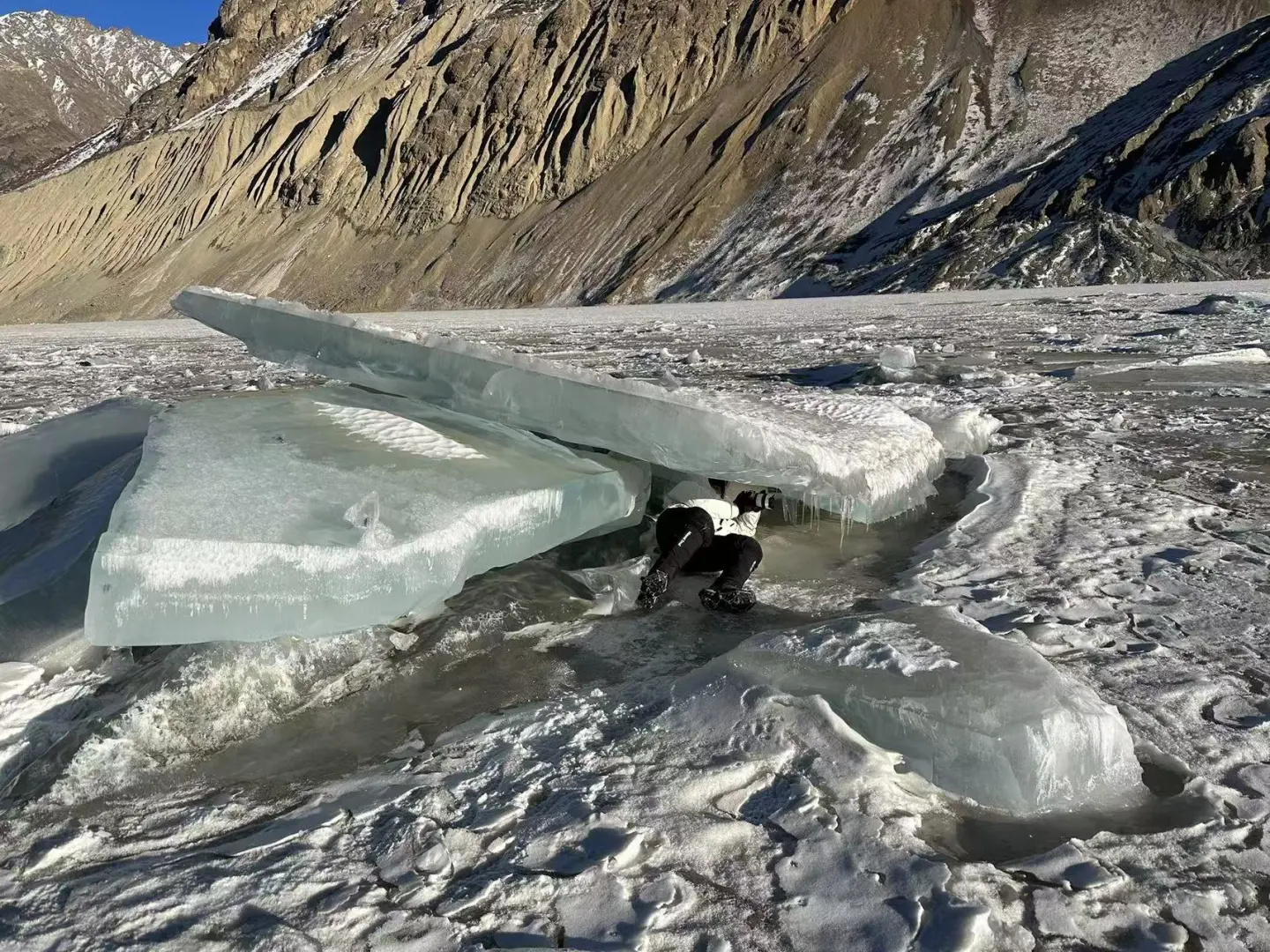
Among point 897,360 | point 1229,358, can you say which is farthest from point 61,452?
point 1229,358

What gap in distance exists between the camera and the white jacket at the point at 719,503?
3293mm

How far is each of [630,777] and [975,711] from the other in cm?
73

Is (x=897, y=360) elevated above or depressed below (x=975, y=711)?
above

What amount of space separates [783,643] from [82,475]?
3.20 meters

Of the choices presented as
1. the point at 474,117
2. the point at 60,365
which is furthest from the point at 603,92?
the point at 60,365

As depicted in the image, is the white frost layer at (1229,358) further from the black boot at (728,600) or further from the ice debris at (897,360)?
the black boot at (728,600)

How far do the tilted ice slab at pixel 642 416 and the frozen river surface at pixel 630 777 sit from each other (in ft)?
1.14

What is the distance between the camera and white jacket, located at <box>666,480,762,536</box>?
3293mm

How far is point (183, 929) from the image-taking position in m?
1.40

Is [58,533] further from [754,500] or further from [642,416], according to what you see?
[754,500]

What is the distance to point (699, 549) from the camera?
3098 mm

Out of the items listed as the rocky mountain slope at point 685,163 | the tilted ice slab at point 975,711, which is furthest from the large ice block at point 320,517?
the rocky mountain slope at point 685,163

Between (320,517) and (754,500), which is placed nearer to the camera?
(320,517)

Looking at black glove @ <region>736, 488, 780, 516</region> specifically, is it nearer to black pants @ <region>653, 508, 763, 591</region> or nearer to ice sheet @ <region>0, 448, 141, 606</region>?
black pants @ <region>653, 508, 763, 591</region>
